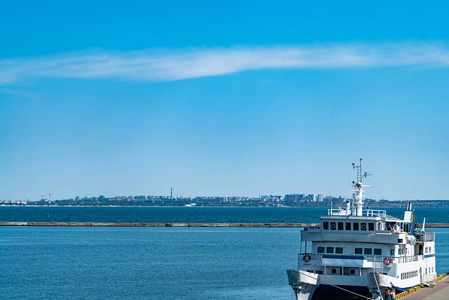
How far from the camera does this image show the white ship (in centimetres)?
4453

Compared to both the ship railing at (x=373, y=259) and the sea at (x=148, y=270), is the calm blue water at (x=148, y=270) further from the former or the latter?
the ship railing at (x=373, y=259)

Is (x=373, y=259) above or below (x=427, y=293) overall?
above

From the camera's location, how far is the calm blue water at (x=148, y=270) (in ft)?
198

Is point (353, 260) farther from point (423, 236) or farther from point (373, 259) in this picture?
point (423, 236)

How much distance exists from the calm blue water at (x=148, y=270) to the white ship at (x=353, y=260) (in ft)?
36.3

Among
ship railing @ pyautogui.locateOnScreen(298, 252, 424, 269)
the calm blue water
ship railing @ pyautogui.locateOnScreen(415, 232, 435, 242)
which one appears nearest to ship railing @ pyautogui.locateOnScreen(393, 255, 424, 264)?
ship railing @ pyautogui.locateOnScreen(298, 252, 424, 269)

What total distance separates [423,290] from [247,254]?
49498mm

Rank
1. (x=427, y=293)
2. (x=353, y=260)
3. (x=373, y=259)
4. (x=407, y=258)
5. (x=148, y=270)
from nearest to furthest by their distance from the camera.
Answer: (x=353, y=260) → (x=373, y=259) → (x=427, y=293) → (x=407, y=258) → (x=148, y=270)

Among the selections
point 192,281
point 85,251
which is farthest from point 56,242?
point 192,281

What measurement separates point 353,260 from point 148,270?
120 feet

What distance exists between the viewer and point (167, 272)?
75125mm

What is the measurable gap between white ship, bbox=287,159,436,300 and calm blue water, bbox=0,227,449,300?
11053 mm

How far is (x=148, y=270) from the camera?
77188mm

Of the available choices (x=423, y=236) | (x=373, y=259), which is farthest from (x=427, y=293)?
(x=423, y=236)
